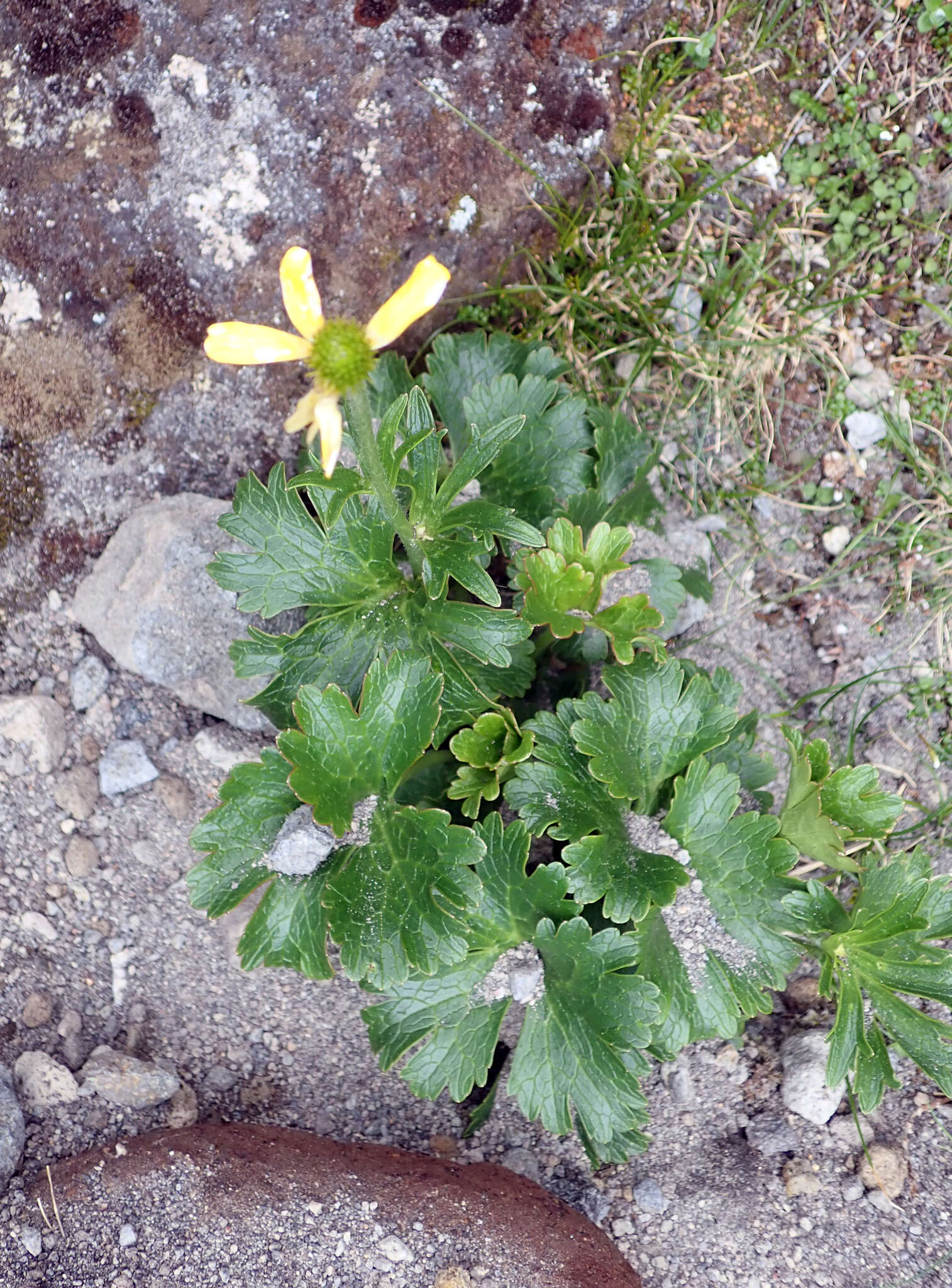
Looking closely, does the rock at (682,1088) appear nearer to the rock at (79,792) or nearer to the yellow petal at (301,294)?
the rock at (79,792)

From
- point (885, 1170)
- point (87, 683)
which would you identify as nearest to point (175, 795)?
point (87, 683)

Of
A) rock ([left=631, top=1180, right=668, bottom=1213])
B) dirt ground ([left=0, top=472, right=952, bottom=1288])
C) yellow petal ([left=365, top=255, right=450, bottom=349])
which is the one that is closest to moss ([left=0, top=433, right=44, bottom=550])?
dirt ground ([left=0, top=472, right=952, bottom=1288])

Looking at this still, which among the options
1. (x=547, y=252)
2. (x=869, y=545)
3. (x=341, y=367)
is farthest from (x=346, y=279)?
(x=869, y=545)

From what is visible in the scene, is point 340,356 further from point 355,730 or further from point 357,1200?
point 357,1200

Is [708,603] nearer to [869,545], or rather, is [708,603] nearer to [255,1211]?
[869,545]

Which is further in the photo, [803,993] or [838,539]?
[838,539]

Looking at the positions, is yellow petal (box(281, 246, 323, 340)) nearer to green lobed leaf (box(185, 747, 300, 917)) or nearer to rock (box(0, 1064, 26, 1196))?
green lobed leaf (box(185, 747, 300, 917))
